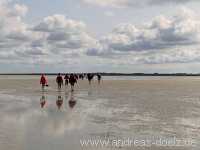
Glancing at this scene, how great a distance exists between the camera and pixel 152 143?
1261 cm

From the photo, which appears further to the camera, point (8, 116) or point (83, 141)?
point (8, 116)

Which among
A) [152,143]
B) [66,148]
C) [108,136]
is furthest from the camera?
[108,136]

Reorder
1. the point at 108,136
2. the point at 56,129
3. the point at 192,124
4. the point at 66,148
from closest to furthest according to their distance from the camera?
the point at 66,148
the point at 108,136
the point at 56,129
the point at 192,124

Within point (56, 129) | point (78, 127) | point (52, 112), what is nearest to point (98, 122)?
point (78, 127)

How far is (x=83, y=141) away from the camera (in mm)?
12742

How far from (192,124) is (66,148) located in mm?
7863

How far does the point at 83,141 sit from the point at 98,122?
4630 millimetres

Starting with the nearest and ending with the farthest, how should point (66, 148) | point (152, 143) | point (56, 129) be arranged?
point (66, 148), point (152, 143), point (56, 129)

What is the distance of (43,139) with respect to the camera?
504 inches

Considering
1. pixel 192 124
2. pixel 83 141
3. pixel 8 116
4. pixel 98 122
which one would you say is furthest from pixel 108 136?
pixel 8 116

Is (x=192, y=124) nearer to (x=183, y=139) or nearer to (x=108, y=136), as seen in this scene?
(x=183, y=139)

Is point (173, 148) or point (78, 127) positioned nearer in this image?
point (173, 148)

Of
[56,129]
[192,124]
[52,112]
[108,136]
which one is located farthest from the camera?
[52,112]

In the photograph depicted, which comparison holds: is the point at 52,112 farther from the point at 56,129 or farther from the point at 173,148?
the point at 173,148
